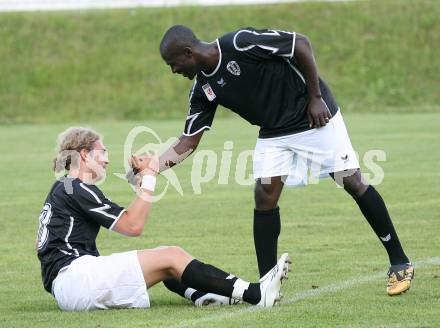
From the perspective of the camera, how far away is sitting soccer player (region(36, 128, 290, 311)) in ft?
24.8

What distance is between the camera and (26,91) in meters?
39.6

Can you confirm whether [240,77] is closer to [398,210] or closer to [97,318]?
[97,318]

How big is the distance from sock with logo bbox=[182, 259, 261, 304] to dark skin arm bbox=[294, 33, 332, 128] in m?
1.31

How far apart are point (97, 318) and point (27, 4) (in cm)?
4111

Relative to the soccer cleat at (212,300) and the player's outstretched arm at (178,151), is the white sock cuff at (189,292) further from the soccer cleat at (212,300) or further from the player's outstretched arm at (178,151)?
the player's outstretched arm at (178,151)

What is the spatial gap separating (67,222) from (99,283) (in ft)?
1.61

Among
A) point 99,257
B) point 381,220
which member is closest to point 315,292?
point 381,220

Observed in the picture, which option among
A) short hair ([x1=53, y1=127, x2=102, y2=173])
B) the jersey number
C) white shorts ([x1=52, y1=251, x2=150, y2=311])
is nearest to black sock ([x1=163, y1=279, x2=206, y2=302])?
white shorts ([x1=52, y1=251, x2=150, y2=311])

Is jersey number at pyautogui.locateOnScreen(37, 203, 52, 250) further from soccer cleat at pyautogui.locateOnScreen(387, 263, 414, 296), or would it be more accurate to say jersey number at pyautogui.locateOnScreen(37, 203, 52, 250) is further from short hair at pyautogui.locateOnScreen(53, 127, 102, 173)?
soccer cleat at pyautogui.locateOnScreen(387, 263, 414, 296)

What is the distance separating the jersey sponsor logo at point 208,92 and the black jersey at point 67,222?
120 centimetres

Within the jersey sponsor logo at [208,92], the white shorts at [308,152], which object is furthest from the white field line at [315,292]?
the jersey sponsor logo at [208,92]

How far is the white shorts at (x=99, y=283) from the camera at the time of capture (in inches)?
297

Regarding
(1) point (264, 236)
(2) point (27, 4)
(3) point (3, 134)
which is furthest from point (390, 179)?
(2) point (27, 4)

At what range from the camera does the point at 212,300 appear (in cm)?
791
